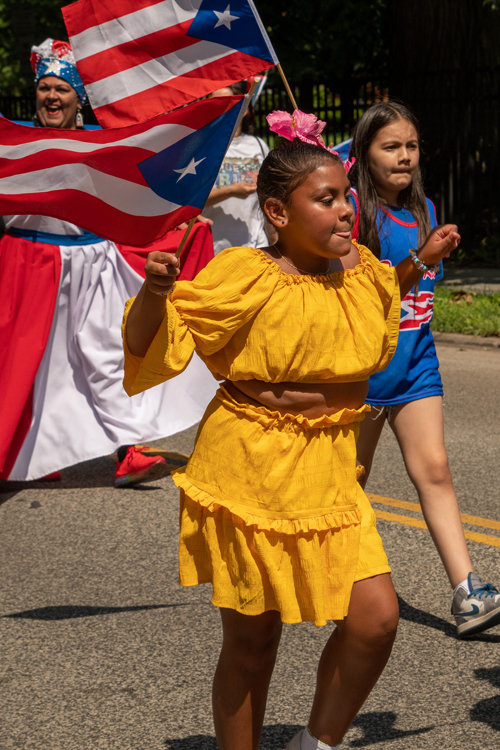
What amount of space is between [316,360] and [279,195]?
0.43 m

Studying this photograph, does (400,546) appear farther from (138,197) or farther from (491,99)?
(491,99)

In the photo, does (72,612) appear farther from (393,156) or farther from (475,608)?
(393,156)

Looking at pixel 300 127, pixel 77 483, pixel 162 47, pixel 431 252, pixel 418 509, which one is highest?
pixel 162 47

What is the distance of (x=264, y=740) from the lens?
118 inches

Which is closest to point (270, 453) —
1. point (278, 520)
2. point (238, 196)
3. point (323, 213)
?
point (278, 520)

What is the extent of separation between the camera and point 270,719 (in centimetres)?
311

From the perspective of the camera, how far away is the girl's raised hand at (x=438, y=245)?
9.67 feet

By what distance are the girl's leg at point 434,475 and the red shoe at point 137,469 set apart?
2.10 metres

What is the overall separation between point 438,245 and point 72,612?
2114mm

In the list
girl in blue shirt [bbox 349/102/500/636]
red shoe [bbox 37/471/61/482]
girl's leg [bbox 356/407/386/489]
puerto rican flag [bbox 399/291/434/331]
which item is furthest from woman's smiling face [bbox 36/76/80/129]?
girl's leg [bbox 356/407/386/489]

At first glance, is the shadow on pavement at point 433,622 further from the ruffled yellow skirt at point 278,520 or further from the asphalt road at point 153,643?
the ruffled yellow skirt at point 278,520

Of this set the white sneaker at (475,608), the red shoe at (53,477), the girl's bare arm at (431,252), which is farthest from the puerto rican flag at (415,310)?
the red shoe at (53,477)

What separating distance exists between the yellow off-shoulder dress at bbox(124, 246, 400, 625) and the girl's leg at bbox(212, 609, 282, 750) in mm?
84

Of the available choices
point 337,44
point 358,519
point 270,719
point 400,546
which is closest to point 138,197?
point 358,519
